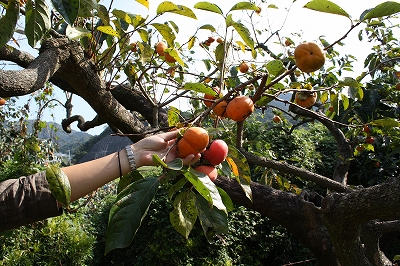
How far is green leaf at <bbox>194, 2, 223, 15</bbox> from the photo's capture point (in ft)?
3.51

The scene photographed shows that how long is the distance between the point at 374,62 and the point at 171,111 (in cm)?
263

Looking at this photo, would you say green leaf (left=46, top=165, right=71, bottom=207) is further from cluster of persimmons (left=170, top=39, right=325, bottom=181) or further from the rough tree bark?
the rough tree bark

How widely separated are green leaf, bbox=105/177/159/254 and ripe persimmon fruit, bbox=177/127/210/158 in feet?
0.46

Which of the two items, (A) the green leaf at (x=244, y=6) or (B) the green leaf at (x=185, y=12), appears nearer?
(A) the green leaf at (x=244, y=6)

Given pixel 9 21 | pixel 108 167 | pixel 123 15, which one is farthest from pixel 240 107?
pixel 123 15

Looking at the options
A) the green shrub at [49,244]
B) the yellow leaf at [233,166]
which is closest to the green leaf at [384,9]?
the yellow leaf at [233,166]

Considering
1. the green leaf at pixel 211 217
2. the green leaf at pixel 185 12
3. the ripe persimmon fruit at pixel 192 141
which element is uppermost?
the green leaf at pixel 185 12

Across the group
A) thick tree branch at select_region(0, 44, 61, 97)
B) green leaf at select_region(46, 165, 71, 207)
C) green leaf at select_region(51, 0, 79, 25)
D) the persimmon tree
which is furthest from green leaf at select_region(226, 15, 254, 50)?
thick tree branch at select_region(0, 44, 61, 97)

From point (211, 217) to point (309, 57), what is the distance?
20.0 inches

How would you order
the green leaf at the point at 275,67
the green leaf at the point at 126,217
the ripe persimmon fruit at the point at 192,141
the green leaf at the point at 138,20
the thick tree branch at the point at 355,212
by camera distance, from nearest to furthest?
the green leaf at the point at 126,217
the ripe persimmon fruit at the point at 192,141
the green leaf at the point at 275,67
the thick tree branch at the point at 355,212
the green leaf at the point at 138,20

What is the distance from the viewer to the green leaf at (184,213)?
827 millimetres

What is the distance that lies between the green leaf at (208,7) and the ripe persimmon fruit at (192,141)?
0.48 m

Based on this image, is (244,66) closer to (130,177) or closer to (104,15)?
(104,15)

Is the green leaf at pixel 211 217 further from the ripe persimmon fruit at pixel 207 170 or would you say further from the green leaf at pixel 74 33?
the green leaf at pixel 74 33
